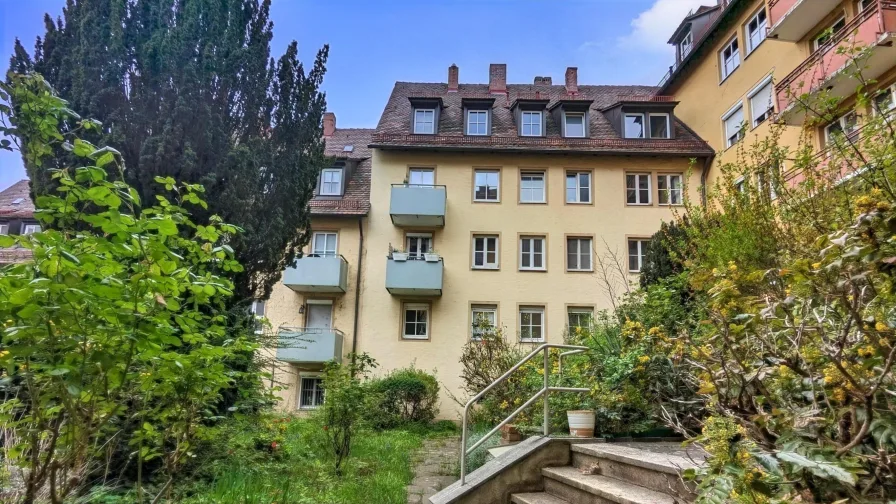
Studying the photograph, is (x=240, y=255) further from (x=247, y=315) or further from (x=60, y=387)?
(x=60, y=387)

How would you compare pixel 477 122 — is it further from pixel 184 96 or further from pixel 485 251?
pixel 184 96

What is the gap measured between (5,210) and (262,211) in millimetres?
18569

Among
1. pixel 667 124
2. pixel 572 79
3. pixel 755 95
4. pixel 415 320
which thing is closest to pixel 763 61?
pixel 755 95

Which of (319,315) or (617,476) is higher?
(319,315)

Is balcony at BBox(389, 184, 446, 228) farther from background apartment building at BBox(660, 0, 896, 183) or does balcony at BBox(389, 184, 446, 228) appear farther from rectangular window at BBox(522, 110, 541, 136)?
background apartment building at BBox(660, 0, 896, 183)

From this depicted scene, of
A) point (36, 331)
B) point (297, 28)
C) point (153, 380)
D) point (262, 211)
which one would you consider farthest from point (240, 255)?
point (36, 331)

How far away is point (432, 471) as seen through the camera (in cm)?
739

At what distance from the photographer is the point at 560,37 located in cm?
697

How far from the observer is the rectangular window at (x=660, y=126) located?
1961 cm

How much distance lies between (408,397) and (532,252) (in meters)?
6.85

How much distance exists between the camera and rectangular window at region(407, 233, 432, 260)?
61.9ft

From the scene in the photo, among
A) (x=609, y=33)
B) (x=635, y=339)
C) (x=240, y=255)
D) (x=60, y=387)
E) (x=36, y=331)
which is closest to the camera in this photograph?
(x=36, y=331)

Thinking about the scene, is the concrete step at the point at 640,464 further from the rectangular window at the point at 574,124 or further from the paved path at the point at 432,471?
the rectangular window at the point at 574,124

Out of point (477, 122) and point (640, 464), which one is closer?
point (640, 464)
